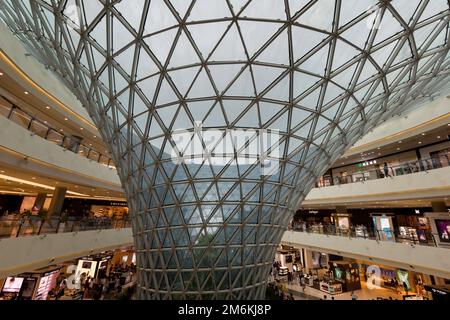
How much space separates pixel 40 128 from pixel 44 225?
313 inches

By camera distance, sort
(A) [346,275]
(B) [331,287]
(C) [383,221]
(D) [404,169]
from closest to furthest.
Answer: (D) [404,169] < (B) [331,287] < (A) [346,275] < (C) [383,221]

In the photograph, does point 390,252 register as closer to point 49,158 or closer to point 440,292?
point 440,292

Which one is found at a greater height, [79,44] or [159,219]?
[79,44]

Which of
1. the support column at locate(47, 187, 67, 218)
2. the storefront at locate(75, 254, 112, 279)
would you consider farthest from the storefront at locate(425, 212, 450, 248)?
the storefront at locate(75, 254, 112, 279)

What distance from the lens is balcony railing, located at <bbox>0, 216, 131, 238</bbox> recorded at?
1738 centimetres

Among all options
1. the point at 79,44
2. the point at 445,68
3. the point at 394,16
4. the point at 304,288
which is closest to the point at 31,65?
the point at 79,44

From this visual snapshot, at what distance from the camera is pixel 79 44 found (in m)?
13.8

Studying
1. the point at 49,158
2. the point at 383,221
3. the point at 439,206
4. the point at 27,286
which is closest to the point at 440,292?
the point at 439,206

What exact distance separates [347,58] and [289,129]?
5.09 metres

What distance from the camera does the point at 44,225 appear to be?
20.7 m

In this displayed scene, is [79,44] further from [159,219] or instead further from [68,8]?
[159,219]

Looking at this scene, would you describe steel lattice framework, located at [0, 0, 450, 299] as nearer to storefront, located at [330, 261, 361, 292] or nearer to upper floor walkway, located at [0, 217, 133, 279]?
upper floor walkway, located at [0, 217, 133, 279]

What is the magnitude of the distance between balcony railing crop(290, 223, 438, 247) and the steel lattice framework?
12.5m

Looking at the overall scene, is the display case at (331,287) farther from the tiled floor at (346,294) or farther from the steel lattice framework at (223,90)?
the steel lattice framework at (223,90)
